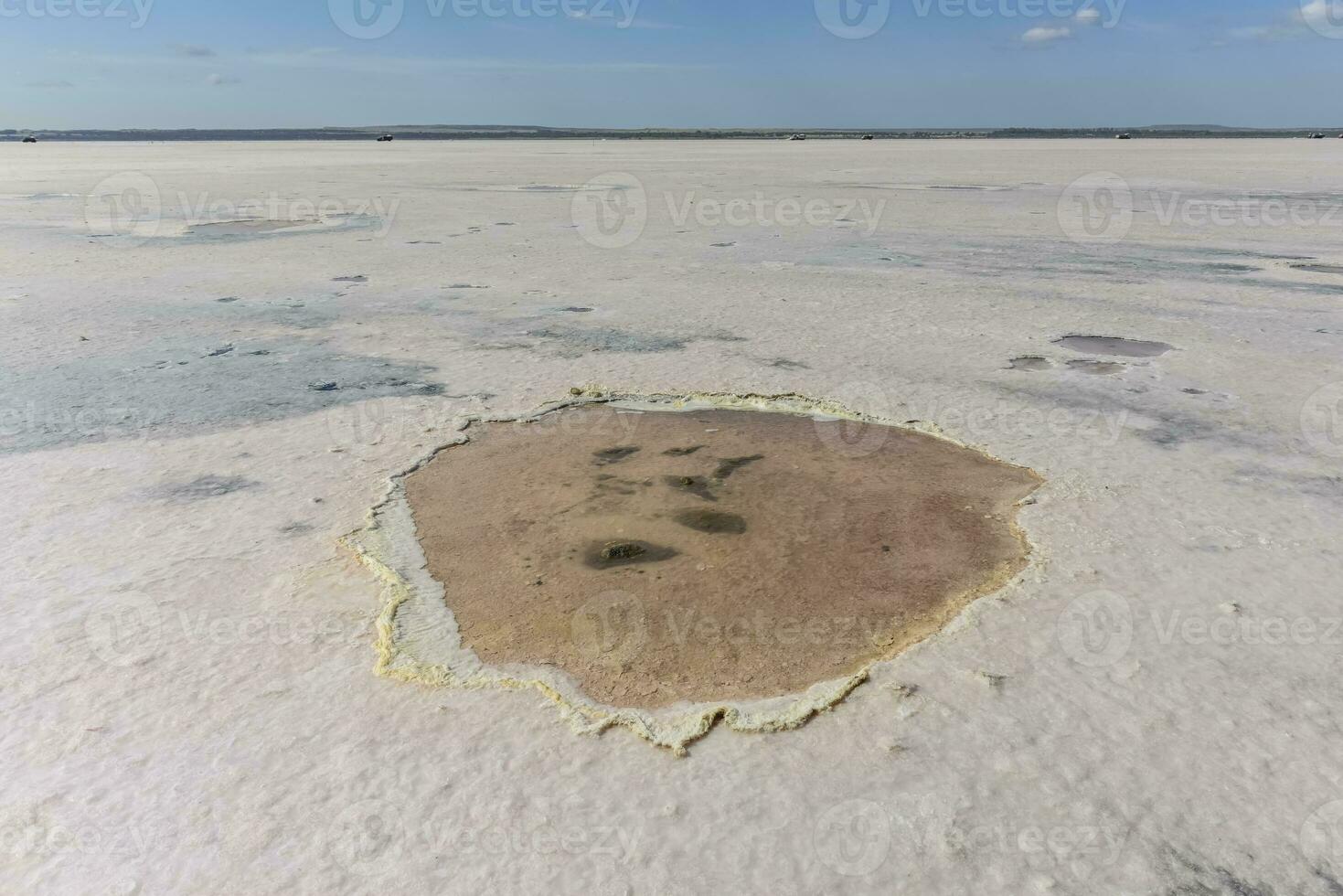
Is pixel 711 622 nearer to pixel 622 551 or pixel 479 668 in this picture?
pixel 622 551

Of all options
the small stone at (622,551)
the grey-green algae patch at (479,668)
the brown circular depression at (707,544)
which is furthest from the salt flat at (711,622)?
the small stone at (622,551)

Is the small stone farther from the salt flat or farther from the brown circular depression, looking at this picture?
the salt flat

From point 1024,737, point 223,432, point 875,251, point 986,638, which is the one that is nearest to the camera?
point 1024,737

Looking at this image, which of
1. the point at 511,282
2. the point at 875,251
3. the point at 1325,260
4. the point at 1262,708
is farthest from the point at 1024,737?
the point at 1325,260

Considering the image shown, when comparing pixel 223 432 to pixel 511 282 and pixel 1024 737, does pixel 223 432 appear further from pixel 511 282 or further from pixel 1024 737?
pixel 511 282

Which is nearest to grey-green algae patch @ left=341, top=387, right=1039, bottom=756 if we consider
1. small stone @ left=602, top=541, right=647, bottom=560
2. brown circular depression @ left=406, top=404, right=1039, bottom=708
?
brown circular depression @ left=406, top=404, right=1039, bottom=708

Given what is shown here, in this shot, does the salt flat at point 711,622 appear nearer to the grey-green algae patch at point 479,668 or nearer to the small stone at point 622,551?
the grey-green algae patch at point 479,668
